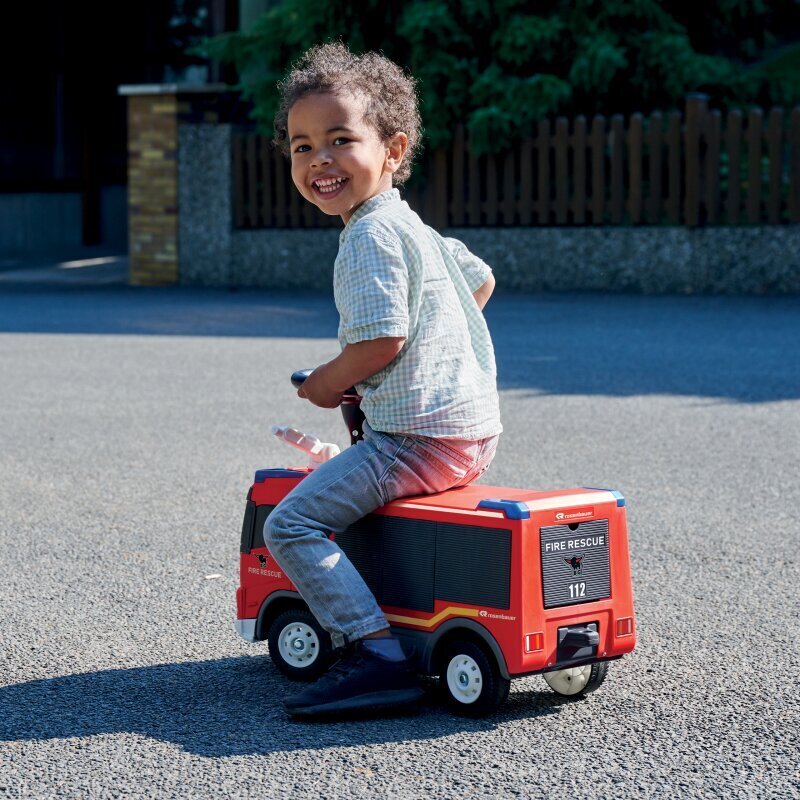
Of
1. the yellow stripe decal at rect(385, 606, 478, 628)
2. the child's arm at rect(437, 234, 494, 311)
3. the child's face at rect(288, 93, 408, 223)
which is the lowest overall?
the yellow stripe decal at rect(385, 606, 478, 628)

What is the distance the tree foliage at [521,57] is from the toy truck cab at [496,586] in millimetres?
12210

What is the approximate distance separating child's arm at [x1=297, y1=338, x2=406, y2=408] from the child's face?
0.39m

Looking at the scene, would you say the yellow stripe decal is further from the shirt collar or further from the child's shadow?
the shirt collar

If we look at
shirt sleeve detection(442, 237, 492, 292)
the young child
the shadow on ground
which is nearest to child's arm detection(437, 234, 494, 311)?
shirt sleeve detection(442, 237, 492, 292)

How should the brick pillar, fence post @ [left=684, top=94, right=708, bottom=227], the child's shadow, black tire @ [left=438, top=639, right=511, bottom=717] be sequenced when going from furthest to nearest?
the brick pillar, fence post @ [left=684, top=94, right=708, bottom=227], black tire @ [left=438, top=639, right=511, bottom=717], the child's shadow

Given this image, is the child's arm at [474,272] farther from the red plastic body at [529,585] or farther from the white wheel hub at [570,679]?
the white wheel hub at [570,679]

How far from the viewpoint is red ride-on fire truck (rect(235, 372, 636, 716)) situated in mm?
3285

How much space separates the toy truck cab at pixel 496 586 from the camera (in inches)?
129

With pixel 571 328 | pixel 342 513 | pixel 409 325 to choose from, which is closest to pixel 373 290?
pixel 409 325

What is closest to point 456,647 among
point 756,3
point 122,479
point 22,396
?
point 122,479

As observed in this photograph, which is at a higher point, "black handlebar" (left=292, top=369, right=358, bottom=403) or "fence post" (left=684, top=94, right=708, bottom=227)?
"fence post" (left=684, top=94, right=708, bottom=227)

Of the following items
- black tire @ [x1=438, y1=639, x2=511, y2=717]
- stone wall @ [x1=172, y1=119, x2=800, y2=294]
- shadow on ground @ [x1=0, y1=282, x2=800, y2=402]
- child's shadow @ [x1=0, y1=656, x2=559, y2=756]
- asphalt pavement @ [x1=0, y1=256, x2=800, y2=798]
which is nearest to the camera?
asphalt pavement @ [x1=0, y1=256, x2=800, y2=798]

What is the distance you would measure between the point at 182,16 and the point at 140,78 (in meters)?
1.26

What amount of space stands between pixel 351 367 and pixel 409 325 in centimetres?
17
